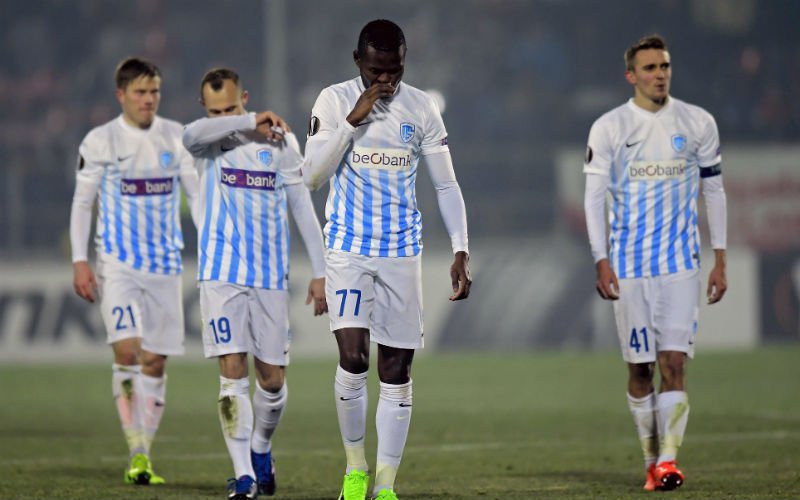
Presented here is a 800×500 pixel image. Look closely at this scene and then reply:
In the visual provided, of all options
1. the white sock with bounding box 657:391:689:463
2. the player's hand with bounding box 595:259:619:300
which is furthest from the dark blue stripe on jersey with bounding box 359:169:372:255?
the white sock with bounding box 657:391:689:463

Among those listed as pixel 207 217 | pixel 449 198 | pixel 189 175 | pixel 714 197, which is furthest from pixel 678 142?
pixel 189 175

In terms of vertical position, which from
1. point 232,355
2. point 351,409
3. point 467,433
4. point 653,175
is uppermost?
point 653,175

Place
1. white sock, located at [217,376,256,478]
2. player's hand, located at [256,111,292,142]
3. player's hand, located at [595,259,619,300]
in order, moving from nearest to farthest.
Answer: white sock, located at [217,376,256,478] < player's hand, located at [256,111,292,142] < player's hand, located at [595,259,619,300]

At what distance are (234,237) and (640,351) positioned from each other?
2.19 m

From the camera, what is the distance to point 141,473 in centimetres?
767

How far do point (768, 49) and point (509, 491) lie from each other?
15.4 m

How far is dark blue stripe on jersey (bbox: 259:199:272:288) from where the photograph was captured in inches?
283

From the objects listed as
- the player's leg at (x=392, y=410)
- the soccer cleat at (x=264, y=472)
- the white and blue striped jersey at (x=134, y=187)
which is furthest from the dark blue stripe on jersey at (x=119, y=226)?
the player's leg at (x=392, y=410)

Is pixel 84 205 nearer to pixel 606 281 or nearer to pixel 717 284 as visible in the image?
pixel 606 281

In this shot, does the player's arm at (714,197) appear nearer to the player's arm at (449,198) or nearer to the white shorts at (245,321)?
the player's arm at (449,198)

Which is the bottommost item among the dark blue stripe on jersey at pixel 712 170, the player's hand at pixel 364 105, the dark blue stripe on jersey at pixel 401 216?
the dark blue stripe on jersey at pixel 401 216

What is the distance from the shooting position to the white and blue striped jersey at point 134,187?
829 cm

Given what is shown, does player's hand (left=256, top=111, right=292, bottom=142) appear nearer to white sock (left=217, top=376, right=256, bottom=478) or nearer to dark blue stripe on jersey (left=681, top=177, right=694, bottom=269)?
white sock (left=217, top=376, right=256, bottom=478)

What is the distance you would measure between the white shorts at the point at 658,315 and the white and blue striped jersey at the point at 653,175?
7 centimetres
